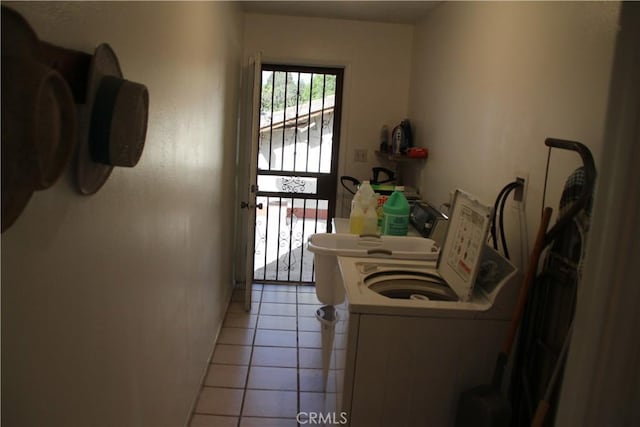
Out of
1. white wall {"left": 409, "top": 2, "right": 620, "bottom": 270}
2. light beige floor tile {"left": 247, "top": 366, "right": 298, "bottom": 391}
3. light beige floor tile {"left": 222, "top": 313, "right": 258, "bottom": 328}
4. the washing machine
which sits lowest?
light beige floor tile {"left": 247, "top": 366, "right": 298, "bottom": 391}

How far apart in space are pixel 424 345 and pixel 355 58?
302 centimetres

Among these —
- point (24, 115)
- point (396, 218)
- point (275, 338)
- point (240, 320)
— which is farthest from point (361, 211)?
point (24, 115)

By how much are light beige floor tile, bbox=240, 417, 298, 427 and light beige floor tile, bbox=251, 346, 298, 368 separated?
550mm

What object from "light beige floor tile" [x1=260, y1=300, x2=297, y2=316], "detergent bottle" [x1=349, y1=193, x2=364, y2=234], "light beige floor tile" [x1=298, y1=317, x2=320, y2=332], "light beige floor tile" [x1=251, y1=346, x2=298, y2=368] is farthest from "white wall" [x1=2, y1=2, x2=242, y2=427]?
"light beige floor tile" [x1=260, y1=300, x2=297, y2=316]

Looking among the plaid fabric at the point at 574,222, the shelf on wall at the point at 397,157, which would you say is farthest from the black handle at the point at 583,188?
the shelf on wall at the point at 397,157

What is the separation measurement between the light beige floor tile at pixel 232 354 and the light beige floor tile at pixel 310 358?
12.9 inches

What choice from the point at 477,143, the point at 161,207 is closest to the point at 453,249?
the point at 477,143

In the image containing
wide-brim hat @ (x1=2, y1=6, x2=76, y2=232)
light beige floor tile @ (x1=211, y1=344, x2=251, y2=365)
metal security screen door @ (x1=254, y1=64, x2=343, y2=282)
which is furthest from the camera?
metal security screen door @ (x1=254, y1=64, x2=343, y2=282)

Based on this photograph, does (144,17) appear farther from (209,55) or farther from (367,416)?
(367,416)

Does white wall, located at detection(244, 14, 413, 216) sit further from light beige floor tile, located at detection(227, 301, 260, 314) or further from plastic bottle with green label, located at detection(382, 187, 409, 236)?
plastic bottle with green label, located at detection(382, 187, 409, 236)

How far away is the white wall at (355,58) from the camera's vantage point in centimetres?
408

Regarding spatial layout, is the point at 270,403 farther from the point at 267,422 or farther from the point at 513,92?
the point at 513,92

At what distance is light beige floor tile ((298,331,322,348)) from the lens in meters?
3.35

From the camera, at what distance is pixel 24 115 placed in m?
0.75
